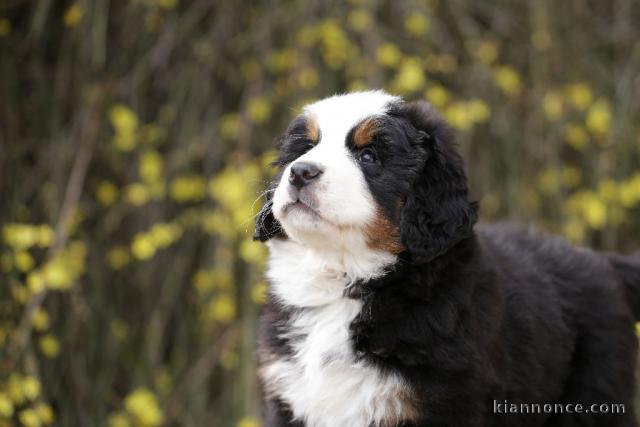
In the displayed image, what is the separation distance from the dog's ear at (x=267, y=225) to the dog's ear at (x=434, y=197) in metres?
0.54

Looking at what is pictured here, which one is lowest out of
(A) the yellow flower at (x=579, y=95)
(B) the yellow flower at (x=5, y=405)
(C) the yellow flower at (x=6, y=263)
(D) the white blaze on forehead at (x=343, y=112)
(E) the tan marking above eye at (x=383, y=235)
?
(B) the yellow flower at (x=5, y=405)

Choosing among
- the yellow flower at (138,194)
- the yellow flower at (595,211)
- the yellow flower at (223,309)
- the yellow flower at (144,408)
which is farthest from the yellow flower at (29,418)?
the yellow flower at (595,211)

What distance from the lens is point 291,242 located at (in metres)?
3.34

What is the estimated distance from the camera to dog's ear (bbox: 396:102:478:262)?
301 centimetres

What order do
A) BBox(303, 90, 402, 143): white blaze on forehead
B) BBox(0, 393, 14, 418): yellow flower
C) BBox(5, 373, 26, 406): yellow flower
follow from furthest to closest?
BBox(5, 373, 26, 406): yellow flower, BBox(0, 393, 14, 418): yellow flower, BBox(303, 90, 402, 143): white blaze on forehead

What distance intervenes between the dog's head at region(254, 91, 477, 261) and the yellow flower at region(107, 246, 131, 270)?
263 centimetres

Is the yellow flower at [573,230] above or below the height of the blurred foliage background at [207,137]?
below

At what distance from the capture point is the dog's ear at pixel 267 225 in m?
3.35

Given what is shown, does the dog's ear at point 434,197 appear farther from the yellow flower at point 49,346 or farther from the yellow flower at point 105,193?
the yellow flower at point 49,346

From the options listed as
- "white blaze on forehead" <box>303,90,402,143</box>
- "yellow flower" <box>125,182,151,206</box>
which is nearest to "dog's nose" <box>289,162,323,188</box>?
"white blaze on forehead" <box>303,90,402,143</box>

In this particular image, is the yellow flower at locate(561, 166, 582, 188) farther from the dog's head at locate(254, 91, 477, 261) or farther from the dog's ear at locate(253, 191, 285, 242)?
the dog's ear at locate(253, 191, 285, 242)

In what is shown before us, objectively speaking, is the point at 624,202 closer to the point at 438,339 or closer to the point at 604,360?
the point at 604,360

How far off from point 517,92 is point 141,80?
2521 mm

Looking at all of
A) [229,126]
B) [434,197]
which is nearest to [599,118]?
[229,126]
